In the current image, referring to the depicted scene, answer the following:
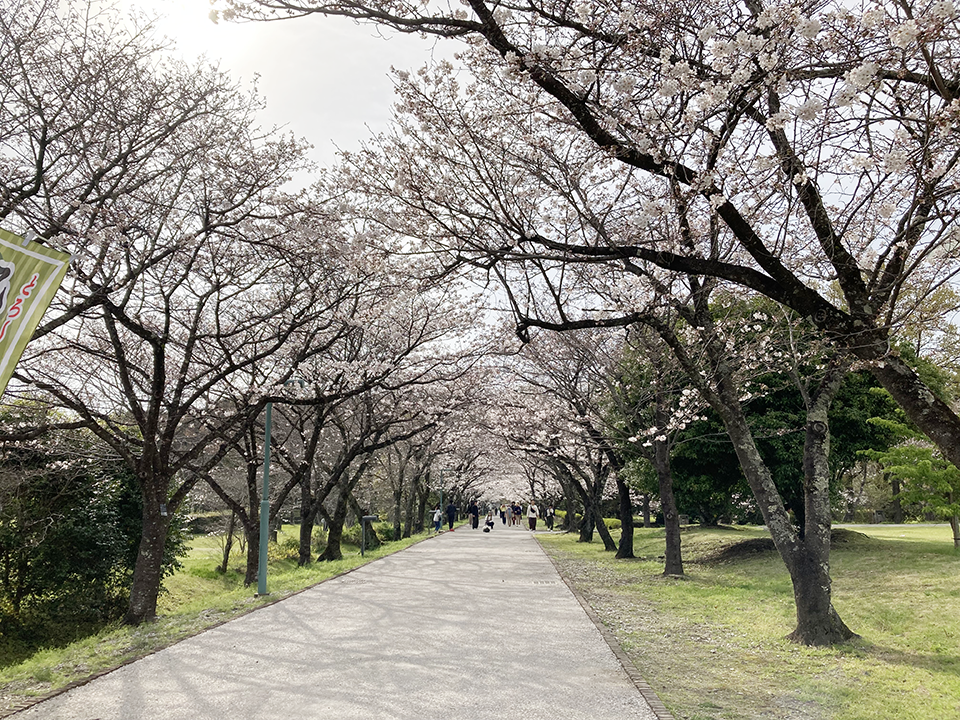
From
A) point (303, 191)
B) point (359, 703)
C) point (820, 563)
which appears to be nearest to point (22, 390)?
point (303, 191)

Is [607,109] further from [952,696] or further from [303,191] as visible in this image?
[303,191]

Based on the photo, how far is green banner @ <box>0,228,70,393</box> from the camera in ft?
18.4

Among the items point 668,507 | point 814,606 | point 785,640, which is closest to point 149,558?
point 785,640

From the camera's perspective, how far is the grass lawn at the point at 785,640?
19.5ft

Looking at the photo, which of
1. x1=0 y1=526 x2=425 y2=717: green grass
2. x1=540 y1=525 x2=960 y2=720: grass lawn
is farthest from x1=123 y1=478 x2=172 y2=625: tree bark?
x1=540 y1=525 x2=960 y2=720: grass lawn

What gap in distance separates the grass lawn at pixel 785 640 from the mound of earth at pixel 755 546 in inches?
66.5

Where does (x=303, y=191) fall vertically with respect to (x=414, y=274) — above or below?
above

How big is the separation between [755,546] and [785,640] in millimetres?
12397

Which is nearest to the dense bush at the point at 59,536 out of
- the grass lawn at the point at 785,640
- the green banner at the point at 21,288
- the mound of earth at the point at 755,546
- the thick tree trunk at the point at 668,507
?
the green banner at the point at 21,288

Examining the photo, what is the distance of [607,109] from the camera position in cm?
566

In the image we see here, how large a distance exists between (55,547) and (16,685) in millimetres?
8199

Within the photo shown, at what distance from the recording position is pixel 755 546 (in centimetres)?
1988

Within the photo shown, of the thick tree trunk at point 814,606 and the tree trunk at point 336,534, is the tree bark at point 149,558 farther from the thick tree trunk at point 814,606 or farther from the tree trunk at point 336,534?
the tree trunk at point 336,534

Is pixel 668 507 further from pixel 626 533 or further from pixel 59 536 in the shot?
pixel 59 536
